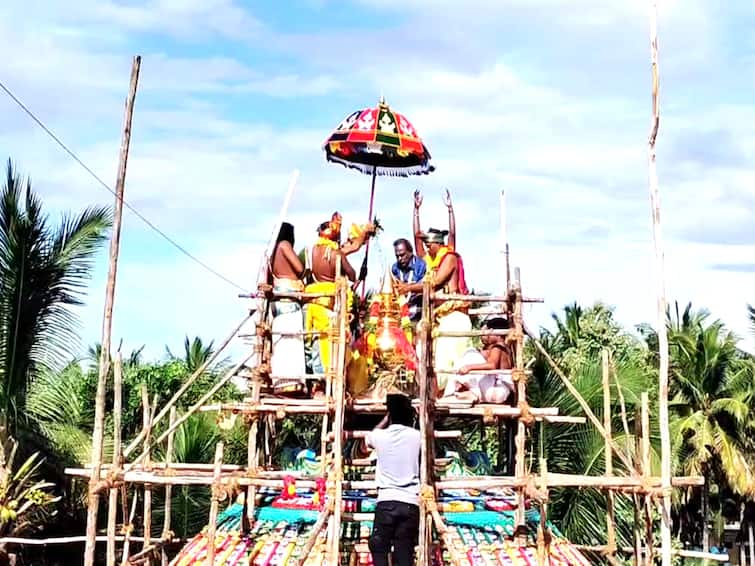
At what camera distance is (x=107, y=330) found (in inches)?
364

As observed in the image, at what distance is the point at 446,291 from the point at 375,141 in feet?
6.03

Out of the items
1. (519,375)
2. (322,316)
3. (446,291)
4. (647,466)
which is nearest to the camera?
(647,466)

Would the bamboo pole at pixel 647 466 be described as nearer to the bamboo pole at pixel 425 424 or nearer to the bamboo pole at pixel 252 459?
the bamboo pole at pixel 425 424

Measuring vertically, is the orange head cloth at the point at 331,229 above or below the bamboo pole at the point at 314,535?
above

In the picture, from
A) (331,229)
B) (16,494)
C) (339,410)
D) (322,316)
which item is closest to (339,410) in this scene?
(339,410)

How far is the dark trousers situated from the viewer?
28.1ft

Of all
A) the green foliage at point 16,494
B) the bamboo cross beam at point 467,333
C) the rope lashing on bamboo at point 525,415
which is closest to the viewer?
the bamboo cross beam at point 467,333

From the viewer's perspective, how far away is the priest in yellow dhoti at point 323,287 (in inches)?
424

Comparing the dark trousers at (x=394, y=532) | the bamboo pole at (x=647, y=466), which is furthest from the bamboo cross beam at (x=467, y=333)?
the dark trousers at (x=394, y=532)

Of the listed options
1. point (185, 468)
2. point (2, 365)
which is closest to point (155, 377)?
point (2, 365)

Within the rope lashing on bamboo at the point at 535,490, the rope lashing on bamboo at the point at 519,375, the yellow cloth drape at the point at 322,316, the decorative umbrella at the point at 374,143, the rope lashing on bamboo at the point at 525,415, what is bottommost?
the rope lashing on bamboo at the point at 535,490

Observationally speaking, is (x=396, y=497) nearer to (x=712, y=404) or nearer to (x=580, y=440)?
(x=580, y=440)

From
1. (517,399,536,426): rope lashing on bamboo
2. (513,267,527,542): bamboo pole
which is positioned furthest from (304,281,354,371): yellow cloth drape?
(517,399,536,426): rope lashing on bamboo

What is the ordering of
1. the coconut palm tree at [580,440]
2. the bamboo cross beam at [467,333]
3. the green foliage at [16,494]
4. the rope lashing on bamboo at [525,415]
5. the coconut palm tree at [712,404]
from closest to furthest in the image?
the bamboo cross beam at [467,333] → the rope lashing on bamboo at [525,415] → the green foliage at [16,494] → the coconut palm tree at [580,440] → the coconut palm tree at [712,404]
